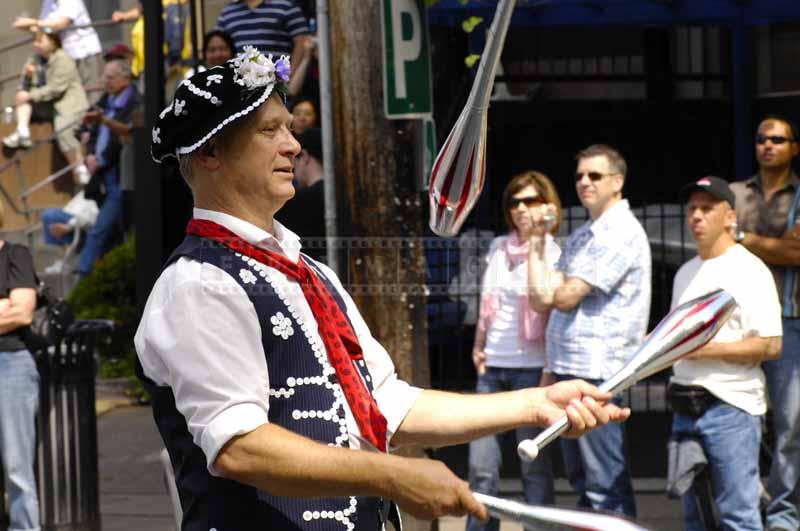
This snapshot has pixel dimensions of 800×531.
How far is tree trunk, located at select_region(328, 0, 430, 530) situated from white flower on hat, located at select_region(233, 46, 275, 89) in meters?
2.67

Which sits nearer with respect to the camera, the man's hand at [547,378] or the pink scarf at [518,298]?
the man's hand at [547,378]

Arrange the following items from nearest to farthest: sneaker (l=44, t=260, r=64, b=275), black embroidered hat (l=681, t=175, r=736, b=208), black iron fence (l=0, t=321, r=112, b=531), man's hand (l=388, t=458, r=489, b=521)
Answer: man's hand (l=388, t=458, r=489, b=521) → black embroidered hat (l=681, t=175, r=736, b=208) → black iron fence (l=0, t=321, r=112, b=531) → sneaker (l=44, t=260, r=64, b=275)

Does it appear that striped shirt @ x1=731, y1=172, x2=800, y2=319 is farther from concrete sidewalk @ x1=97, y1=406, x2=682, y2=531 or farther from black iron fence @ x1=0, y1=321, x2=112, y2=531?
black iron fence @ x1=0, y1=321, x2=112, y2=531

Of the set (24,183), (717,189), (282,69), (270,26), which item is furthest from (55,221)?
(282,69)

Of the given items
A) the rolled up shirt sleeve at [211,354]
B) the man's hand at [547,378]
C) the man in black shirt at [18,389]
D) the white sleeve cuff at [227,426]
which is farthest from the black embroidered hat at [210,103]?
the man in black shirt at [18,389]

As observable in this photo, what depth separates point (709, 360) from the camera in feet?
20.2

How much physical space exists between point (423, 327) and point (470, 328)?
9.20 feet

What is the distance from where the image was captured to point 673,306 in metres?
6.50

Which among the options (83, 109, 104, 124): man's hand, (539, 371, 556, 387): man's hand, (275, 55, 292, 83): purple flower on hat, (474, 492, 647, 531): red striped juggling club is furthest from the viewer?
(83, 109, 104, 124): man's hand

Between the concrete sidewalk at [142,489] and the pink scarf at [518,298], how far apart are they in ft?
3.03

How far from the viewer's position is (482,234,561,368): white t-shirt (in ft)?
22.1

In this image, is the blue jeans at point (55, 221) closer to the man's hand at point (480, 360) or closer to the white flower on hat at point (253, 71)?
the man's hand at point (480, 360)

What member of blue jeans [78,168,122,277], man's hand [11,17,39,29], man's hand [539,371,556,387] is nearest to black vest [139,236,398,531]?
man's hand [539,371,556,387]

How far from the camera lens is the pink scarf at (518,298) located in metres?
6.74
